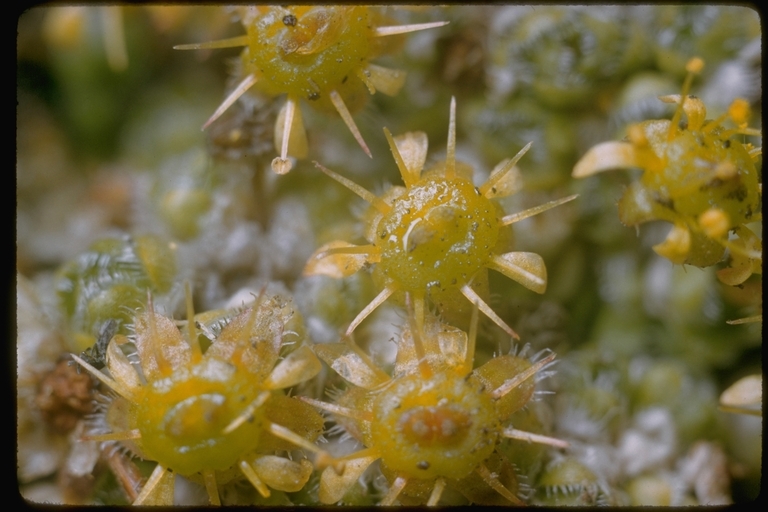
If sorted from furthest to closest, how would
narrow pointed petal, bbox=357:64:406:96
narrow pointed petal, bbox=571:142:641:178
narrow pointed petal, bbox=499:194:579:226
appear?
narrow pointed petal, bbox=357:64:406:96, narrow pointed petal, bbox=499:194:579:226, narrow pointed petal, bbox=571:142:641:178

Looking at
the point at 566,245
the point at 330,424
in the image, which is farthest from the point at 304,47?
the point at 566,245

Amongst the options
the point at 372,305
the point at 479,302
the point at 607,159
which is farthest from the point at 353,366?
the point at 607,159

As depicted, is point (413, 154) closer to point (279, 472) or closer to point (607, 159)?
point (607, 159)

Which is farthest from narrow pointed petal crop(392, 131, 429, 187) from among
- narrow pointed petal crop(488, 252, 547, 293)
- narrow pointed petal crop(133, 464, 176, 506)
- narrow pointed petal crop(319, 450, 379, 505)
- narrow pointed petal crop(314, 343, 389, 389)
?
narrow pointed petal crop(133, 464, 176, 506)

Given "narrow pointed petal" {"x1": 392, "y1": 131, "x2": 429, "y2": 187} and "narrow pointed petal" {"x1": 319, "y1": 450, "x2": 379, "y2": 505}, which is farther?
"narrow pointed petal" {"x1": 392, "y1": 131, "x2": 429, "y2": 187}

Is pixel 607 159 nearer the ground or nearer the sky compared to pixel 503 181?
nearer the sky

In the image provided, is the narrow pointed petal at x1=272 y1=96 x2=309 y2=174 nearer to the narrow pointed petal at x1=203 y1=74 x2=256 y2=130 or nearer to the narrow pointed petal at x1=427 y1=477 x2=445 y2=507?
the narrow pointed petal at x1=203 y1=74 x2=256 y2=130
